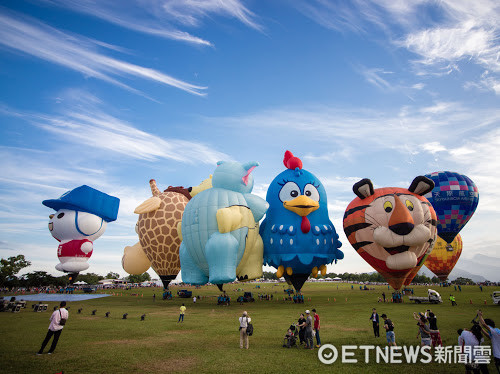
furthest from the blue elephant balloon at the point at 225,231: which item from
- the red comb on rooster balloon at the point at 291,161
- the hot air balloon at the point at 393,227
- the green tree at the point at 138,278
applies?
the green tree at the point at 138,278

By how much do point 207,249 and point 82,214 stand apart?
754 inches

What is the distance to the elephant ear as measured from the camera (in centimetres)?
2698

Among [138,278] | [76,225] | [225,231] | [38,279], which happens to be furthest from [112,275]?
[225,231]

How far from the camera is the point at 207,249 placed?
19.6 metres

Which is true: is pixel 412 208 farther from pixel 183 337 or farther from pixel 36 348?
pixel 36 348

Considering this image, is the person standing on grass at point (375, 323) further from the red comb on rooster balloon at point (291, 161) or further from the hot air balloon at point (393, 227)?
the red comb on rooster balloon at point (291, 161)

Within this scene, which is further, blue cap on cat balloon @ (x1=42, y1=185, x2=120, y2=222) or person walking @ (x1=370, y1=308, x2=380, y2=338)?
blue cap on cat balloon @ (x1=42, y1=185, x2=120, y2=222)

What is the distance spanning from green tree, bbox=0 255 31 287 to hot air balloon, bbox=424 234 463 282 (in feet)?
172

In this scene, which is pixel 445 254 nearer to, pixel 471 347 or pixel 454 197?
pixel 454 197

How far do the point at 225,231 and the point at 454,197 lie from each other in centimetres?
2092

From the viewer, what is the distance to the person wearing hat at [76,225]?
32.0m

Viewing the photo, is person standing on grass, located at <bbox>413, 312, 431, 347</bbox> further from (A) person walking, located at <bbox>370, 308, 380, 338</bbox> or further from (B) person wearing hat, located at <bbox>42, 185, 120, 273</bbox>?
(B) person wearing hat, located at <bbox>42, 185, 120, 273</bbox>

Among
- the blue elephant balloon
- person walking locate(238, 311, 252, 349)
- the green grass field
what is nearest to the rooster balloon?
the blue elephant balloon

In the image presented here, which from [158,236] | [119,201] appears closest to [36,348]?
[158,236]
